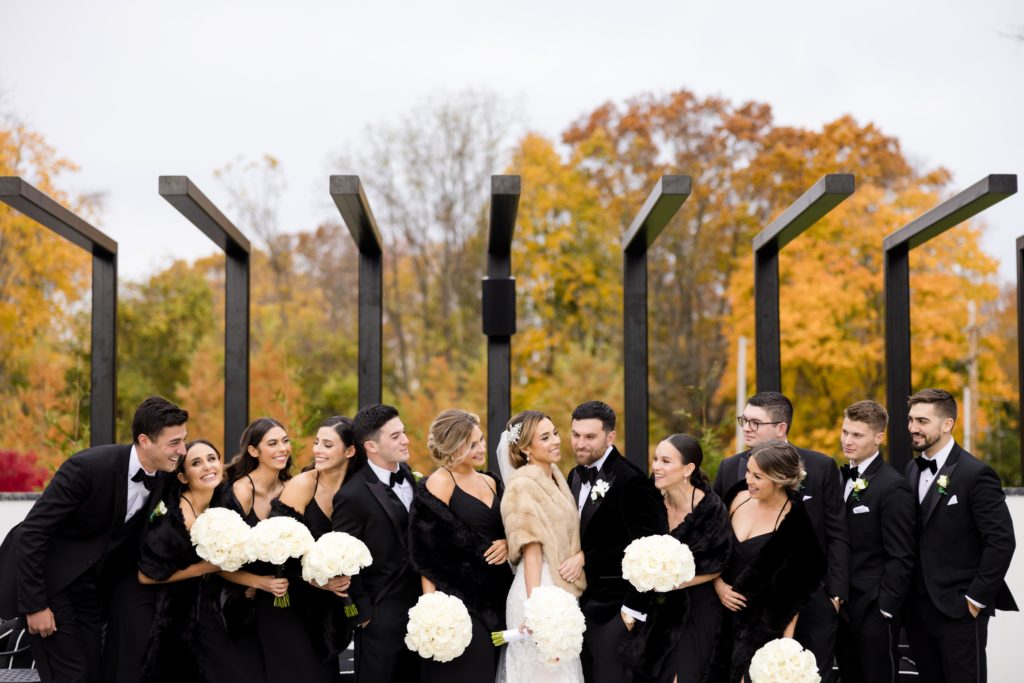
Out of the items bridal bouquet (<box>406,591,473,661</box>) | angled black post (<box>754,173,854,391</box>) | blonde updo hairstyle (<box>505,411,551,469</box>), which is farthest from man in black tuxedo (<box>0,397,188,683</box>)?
angled black post (<box>754,173,854,391</box>)

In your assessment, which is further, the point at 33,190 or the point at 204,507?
the point at 33,190

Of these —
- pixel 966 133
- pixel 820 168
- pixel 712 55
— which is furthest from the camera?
pixel 712 55

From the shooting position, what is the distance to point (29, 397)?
17531 mm

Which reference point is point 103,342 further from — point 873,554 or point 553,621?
point 873,554

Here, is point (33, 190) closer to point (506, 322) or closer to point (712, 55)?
point (506, 322)

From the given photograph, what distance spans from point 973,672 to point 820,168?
63.8 ft

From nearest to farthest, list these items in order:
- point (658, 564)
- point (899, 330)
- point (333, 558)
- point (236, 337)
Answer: point (658, 564)
point (333, 558)
point (899, 330)
point (236, 337)

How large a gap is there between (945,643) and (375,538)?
10.9ft

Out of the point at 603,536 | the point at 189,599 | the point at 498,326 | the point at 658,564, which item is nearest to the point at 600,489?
the point at 603,536

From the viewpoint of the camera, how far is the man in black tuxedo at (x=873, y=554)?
19.3 feet

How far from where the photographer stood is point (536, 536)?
5578 millimetres

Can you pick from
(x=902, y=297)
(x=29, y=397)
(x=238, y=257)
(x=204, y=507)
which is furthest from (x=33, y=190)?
(x=29, y=397)

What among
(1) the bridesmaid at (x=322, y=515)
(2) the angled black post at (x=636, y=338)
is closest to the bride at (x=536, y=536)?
(1) the bridesmaid at (x=322, y=515)

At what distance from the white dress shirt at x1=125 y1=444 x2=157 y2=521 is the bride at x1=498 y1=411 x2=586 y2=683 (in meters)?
1.99
